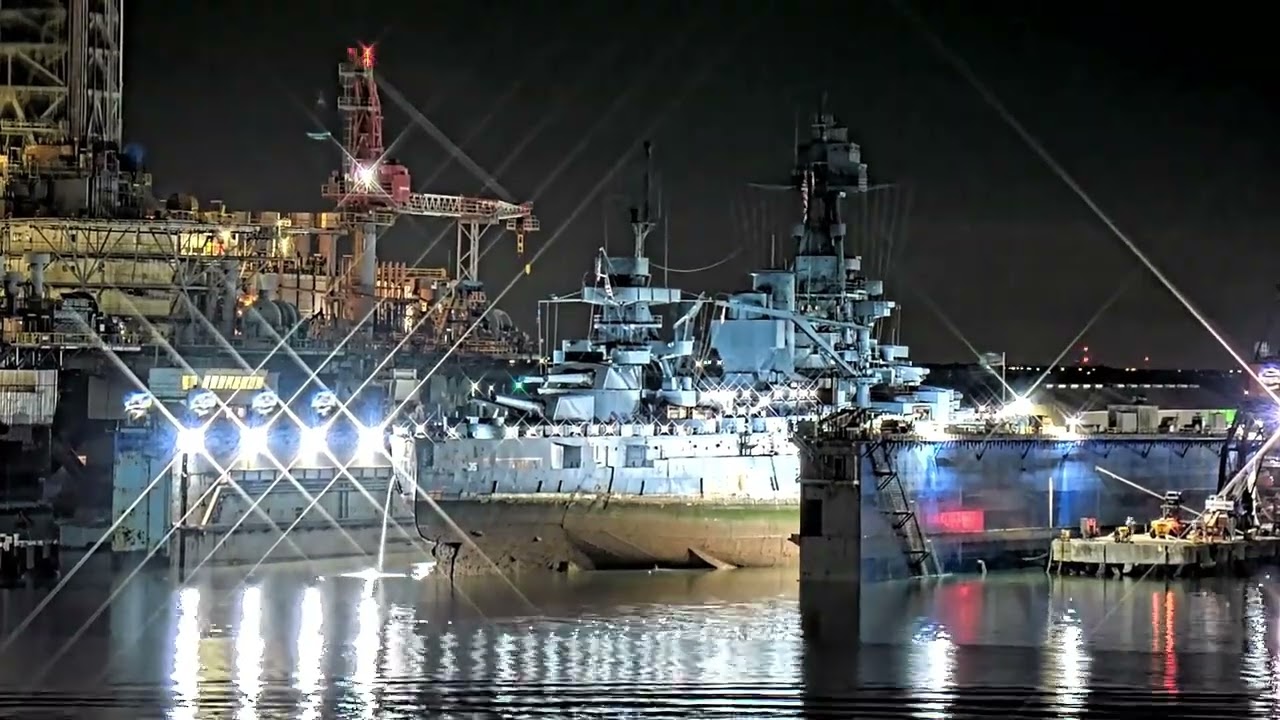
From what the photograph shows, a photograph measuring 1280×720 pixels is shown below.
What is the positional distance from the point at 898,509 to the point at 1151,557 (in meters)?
8.72

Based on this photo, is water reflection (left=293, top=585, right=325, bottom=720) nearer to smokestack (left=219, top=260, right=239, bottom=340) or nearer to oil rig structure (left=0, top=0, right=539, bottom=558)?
oil rig structure (left=0, top=0, right=539, bottom=558)

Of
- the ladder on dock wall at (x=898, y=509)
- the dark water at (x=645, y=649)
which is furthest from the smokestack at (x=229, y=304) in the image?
the ladder on dock wall at (x=898, y=509)

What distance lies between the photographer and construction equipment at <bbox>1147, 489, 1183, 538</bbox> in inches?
2766

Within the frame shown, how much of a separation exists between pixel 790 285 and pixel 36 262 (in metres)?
38.0

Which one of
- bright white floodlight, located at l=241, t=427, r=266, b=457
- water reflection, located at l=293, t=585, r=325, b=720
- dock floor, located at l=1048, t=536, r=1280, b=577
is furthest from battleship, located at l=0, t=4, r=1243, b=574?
water reflection, located at l=293, t=585, r=325, b=720

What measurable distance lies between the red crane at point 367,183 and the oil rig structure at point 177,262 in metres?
0.10

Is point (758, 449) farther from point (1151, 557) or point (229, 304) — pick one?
point (229, 304)

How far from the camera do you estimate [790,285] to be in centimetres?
8244

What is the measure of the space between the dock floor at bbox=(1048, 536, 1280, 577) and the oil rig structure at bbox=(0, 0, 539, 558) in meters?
37.3

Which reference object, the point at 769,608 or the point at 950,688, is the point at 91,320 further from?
the point at 950,688

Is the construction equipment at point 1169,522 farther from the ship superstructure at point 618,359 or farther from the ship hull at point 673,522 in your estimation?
the ship superstructure at point 618,359

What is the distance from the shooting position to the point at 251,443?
85.9 metres

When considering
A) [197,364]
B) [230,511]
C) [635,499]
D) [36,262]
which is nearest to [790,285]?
[635,499]

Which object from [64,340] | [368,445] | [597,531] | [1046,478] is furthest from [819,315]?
[64,340]
